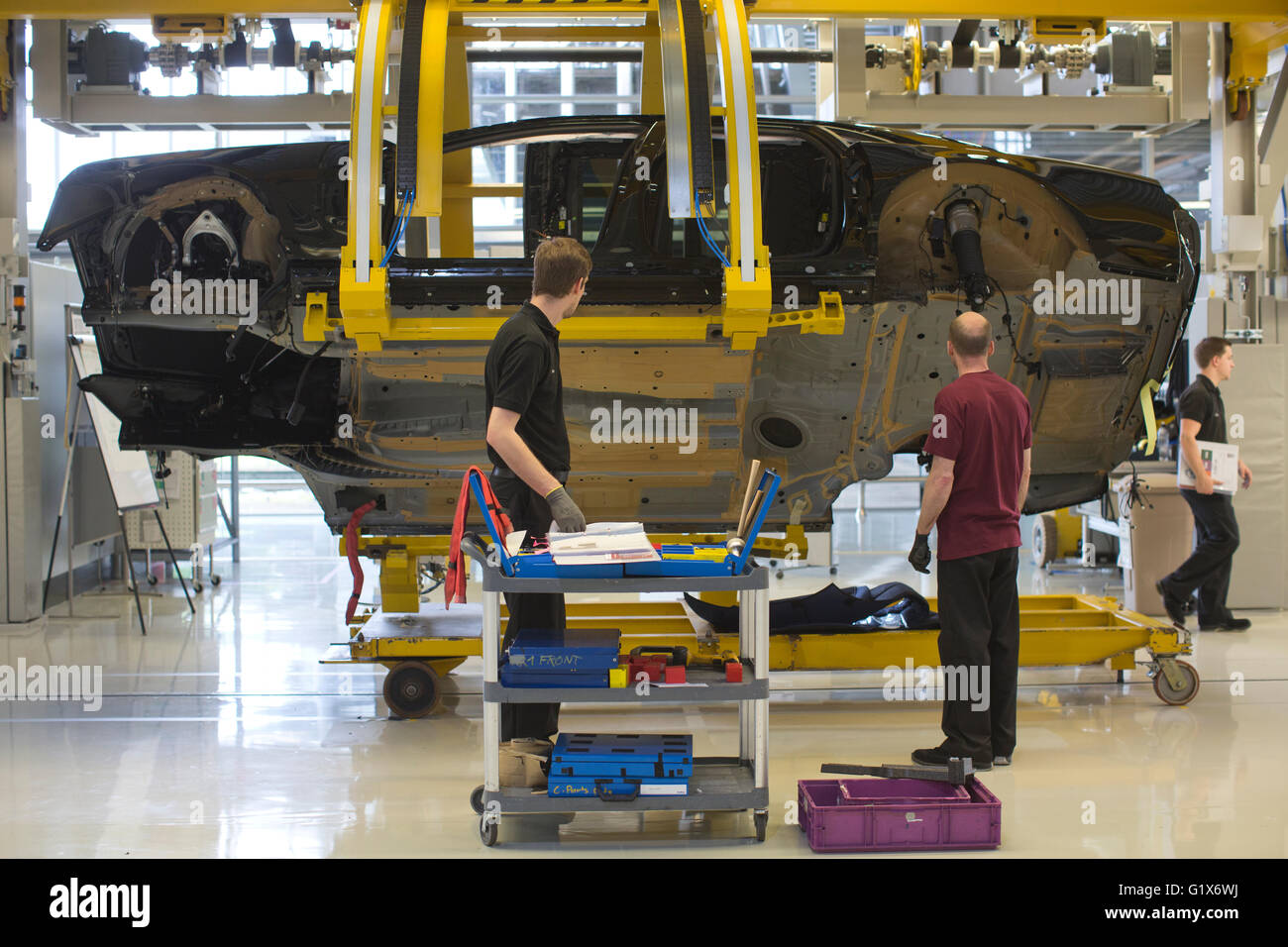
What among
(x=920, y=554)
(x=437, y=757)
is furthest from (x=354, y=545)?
(x=920, y=554)

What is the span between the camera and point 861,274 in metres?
4.63

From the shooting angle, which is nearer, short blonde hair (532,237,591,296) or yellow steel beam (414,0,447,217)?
short blonde hair (532,237,591,296)

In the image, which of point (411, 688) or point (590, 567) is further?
point (411, 688)

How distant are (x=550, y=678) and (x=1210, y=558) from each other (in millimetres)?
4657

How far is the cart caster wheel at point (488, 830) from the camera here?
3361 mm

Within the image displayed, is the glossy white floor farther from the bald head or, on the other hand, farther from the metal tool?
the bald head

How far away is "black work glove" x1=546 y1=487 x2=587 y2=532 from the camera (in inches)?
131

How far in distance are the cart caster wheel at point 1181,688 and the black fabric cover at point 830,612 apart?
1.00 metres

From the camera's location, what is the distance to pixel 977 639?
3.99 m

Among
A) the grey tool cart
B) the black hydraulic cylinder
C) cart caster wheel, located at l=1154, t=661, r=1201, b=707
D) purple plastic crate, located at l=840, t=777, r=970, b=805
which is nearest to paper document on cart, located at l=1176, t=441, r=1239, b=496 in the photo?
cart caster wheel, located at l=1154, t=661, r=1201, b=707

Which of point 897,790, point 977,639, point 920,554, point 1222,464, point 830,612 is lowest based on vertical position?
point 897,790

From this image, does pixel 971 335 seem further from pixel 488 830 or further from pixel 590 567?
pixel 488 830

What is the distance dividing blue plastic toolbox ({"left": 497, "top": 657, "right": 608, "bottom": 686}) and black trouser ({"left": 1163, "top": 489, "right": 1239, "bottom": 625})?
4.49 metres

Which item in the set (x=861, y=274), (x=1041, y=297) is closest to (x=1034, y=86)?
(x=1041, y=297)
